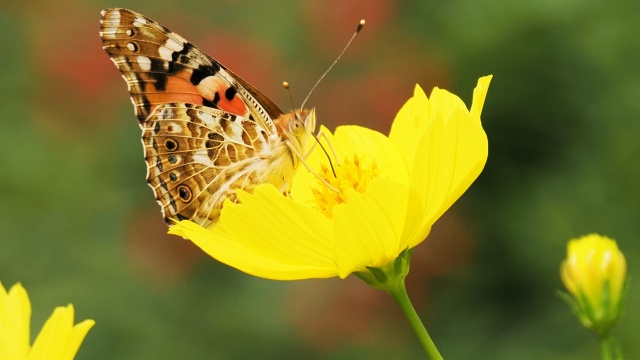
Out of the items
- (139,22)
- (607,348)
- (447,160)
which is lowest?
(607,348)

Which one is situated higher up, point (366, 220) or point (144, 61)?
point (144, 61)

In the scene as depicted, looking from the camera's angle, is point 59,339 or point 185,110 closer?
point 59,339

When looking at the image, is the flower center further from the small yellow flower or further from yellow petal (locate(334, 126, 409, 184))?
the small yellow flower

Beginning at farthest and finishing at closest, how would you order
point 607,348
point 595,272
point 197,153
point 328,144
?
point 197,153 → point 328,144 → point 595,272 → point 607,348

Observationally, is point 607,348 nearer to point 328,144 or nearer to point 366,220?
point 366,220

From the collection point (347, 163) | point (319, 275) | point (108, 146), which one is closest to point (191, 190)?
point (347, 163)

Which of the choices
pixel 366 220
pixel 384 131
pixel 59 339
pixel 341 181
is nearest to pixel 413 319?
pixel 366 220
